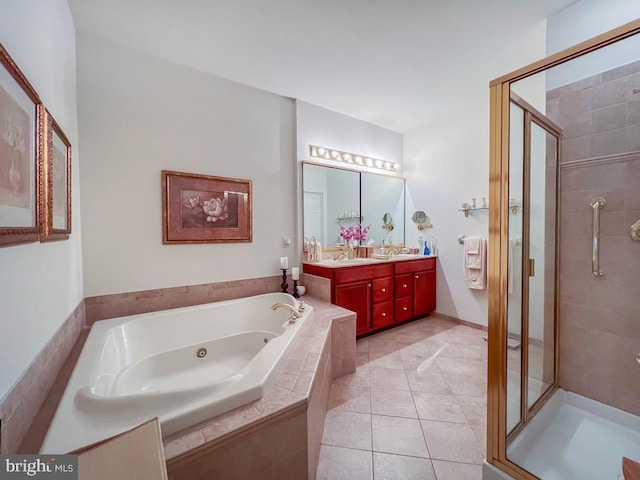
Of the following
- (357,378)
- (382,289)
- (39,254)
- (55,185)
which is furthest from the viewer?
(382,289)

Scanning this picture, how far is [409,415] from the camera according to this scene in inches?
68.2

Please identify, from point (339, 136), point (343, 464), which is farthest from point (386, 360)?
point (339, 136)

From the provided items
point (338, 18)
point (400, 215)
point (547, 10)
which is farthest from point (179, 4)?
point (400, 215)

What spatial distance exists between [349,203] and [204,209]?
1784 millimetres

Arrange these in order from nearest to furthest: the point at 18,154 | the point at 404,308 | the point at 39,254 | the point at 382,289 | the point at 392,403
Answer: the point at 18,154, the point at 39,254, the point at 392,403, the point at 382,289, the point at 404,308

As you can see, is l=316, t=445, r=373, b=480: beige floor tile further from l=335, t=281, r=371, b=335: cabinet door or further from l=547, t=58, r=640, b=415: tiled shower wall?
l=547, t=58, r=640, b=415: tiled shower wall

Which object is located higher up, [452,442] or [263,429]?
[263,429]

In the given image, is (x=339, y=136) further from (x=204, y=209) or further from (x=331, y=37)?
(x=204, y=209)

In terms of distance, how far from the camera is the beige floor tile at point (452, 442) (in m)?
1.41

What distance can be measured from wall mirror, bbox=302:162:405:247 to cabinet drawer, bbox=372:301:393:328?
35.9 inches

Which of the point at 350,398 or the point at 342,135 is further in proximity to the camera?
the point at 342,135

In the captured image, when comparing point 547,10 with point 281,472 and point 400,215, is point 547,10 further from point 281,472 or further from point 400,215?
point 281,472

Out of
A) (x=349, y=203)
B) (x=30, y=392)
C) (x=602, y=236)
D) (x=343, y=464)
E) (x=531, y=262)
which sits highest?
(x=349, y=203)
